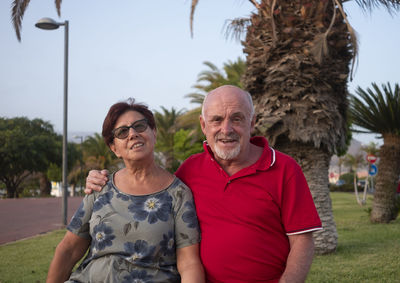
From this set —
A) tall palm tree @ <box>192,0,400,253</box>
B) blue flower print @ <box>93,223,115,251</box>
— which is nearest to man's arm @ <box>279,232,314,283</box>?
blue flower print @ <box>93,223,115,251</box>

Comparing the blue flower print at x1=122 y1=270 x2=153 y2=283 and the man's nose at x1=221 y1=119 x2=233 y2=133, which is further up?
the man's nose at x1=221 y1=119 x2=233 y2=133

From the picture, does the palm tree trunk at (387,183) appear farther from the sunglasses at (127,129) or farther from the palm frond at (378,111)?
the sunglasses at (127,129)

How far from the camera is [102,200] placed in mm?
2951

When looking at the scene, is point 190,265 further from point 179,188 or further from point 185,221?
point 179,188

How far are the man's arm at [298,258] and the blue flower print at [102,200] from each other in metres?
1.24

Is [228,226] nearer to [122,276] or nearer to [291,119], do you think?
[122,276]

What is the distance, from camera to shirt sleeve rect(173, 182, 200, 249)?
2869mm

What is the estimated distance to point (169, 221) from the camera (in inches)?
112

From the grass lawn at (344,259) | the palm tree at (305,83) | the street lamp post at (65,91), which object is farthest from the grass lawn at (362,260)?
the street lamp post at (65,91)

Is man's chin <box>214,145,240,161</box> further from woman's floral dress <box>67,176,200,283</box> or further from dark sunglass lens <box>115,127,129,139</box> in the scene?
dark sunglass lens <box>115,127,129,139</box>

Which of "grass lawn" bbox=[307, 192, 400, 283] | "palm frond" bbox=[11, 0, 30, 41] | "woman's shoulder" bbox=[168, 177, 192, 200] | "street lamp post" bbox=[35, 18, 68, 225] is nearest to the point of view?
"woman's shoulder" bbox=[168, 177, 192, 200]

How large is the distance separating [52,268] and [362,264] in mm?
5239

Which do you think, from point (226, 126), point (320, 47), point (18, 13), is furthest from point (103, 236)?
point (18, 13)

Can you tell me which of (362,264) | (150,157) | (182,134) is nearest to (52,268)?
(150,157)
